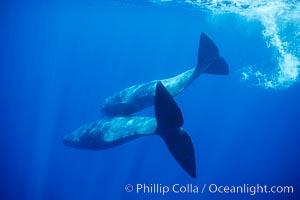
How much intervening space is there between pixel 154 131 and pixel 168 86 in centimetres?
318

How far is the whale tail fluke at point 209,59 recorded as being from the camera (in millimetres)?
12461

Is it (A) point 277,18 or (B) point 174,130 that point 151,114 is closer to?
(A) point 277,18

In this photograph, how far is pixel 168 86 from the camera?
39.5ft

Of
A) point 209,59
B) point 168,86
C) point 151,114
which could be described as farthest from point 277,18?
point 168,86

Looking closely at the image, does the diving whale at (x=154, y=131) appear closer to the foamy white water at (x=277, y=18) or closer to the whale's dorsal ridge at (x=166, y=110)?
the whale's dorsal ridge at (x=166, y=110)

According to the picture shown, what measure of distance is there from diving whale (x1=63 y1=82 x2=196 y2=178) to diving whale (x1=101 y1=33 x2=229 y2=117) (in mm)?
658

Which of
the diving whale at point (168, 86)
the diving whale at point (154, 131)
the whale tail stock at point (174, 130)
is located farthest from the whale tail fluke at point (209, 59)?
the whale tail stock at point (174, 130)

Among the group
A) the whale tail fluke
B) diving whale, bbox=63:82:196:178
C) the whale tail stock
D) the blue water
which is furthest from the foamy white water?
the whale tail stock

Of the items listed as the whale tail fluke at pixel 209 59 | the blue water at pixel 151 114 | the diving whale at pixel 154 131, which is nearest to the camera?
the diving whale at pixel 154 131

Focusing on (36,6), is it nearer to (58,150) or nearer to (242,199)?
(58,150)

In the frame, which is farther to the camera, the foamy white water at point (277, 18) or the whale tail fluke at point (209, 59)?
the foamy white water at point (277, 18)

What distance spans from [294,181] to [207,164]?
8.15 m

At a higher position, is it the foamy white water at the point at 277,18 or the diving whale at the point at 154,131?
the foamy white water at the point at 277,18

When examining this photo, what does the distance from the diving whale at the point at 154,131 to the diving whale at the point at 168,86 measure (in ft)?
2.16
